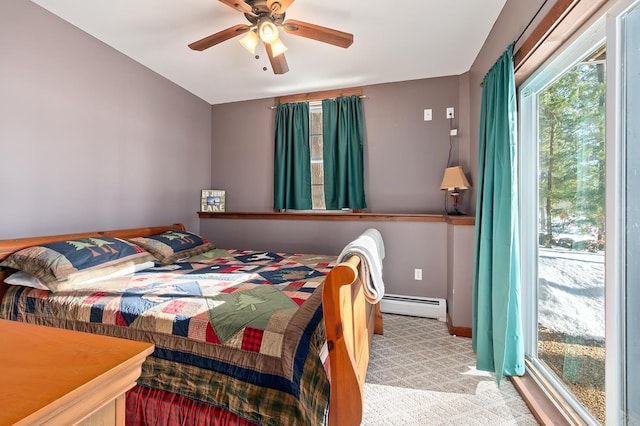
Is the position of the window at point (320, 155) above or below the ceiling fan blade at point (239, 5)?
below

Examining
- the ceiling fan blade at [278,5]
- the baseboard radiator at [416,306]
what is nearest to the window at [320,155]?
the baseboard radiator at [416,306]

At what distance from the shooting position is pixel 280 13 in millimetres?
1822

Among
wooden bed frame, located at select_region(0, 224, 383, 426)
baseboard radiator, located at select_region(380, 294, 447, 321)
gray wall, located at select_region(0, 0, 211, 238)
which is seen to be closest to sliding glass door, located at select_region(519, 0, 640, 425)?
baseboard radiator, located at select_region(380, 294, 447, 321)

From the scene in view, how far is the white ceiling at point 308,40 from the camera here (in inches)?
80.4

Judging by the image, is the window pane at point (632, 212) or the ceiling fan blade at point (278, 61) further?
the ceiling fan blade at point (278, 61)

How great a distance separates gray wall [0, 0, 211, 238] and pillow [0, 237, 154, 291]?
1.24 feet

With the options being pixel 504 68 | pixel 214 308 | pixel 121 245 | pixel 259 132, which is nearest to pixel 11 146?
pixel 121 245

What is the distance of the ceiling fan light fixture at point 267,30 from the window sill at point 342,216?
189 cm

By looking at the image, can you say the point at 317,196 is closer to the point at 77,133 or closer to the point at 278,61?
the point at 278,61

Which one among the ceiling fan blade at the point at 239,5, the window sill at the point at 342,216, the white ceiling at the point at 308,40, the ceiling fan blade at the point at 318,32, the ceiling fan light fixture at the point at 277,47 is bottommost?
the window sill at the point at 342,216

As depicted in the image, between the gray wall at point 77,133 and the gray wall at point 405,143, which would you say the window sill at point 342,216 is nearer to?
the gray wall at point 405,143

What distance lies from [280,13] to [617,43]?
170 centimetres

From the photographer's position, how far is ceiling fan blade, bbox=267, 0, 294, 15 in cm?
171

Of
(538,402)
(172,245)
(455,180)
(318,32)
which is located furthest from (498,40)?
(172,245)
